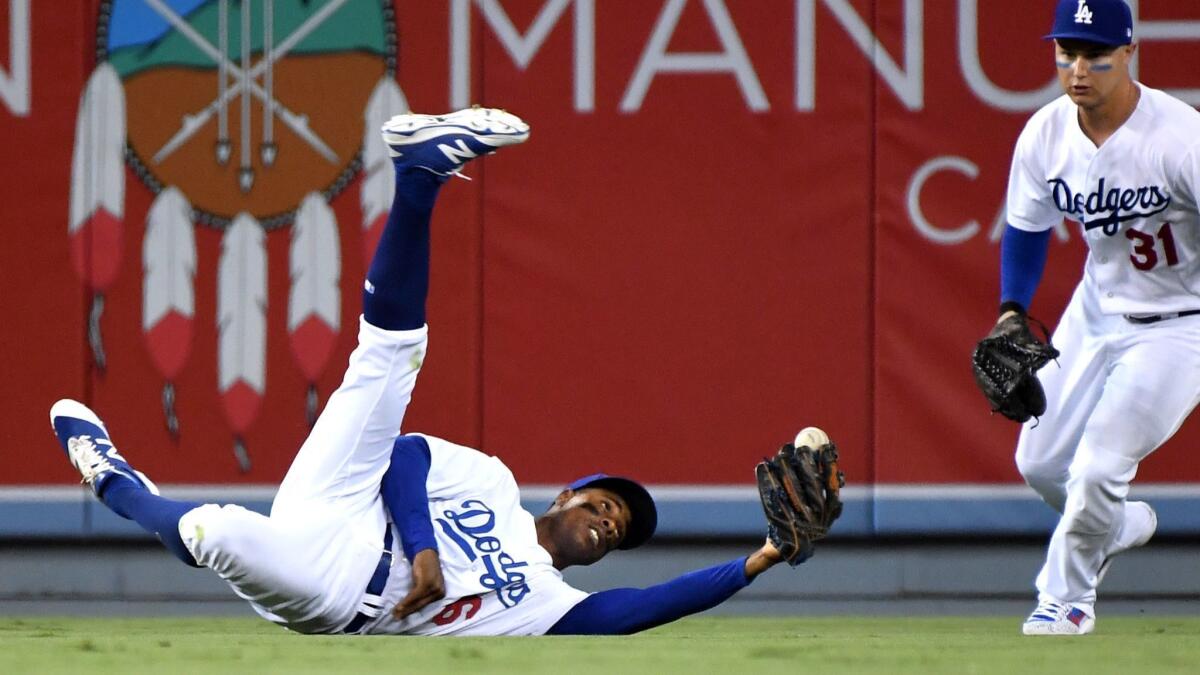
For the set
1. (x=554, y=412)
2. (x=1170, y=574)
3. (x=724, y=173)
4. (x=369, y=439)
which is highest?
(x=724, y=173)

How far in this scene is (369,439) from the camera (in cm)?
377

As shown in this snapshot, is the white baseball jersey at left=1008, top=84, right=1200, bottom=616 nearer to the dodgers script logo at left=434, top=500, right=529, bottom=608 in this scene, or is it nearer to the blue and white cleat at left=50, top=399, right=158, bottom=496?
the dodgers script logo at left=434, top=500, right=529, bottom=608

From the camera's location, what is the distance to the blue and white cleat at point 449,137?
12.0 feet

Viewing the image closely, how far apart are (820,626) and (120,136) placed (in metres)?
2.88

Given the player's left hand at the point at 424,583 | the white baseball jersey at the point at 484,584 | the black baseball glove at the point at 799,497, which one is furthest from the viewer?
the white baseball jersey at the point at 484,584

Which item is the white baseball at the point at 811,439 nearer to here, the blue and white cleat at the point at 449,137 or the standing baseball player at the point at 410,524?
the standing baseball player at the point at 410,524

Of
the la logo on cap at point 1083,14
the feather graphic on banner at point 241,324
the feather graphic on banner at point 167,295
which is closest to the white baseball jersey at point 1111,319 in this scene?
the la logo on cap at point 1083,14

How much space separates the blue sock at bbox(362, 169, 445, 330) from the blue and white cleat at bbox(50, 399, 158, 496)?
2.30ft

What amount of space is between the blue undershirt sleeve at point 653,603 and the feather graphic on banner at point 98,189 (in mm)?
2830

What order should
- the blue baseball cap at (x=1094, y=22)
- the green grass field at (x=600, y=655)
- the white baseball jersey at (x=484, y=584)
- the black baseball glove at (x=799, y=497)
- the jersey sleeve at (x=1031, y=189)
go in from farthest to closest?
1. the jersey sleeve at (x=1031, y=189)
2. the blue baseball cap at (x=1094, y=22)
3. the white baseball jersey at (x=484, y=584)
4. the black baseball glove at (x=799, y=497)
5. the green grass field at (x=600, y=655)

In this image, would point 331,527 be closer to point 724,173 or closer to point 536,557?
point 536,557

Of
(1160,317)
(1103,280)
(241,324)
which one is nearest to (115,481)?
(241,324)

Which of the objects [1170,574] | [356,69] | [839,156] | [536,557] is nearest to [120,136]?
[356,69]

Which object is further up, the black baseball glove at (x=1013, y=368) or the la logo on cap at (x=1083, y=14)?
the la logo on cap at (x=1083, y=14)
